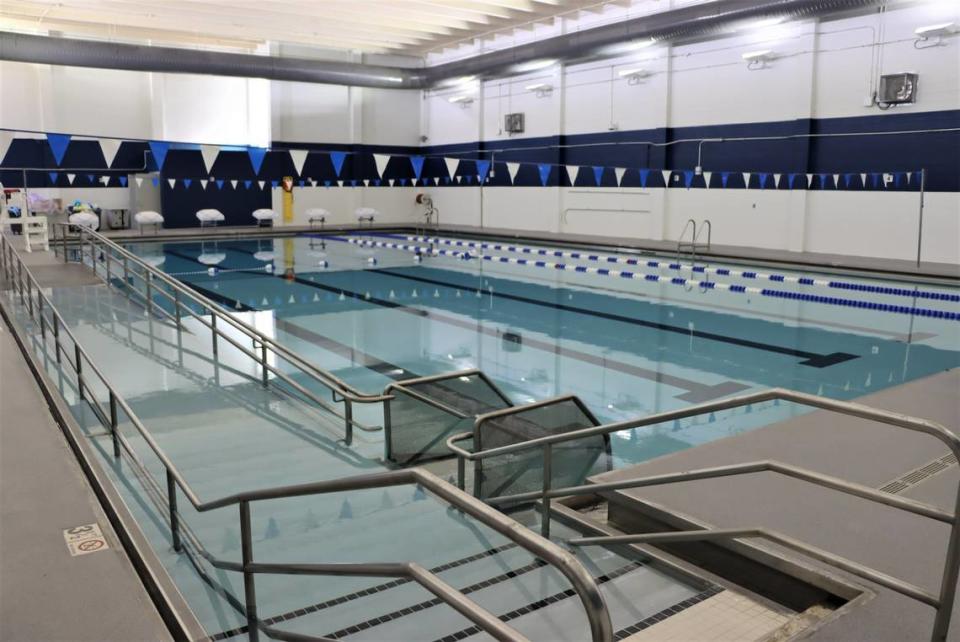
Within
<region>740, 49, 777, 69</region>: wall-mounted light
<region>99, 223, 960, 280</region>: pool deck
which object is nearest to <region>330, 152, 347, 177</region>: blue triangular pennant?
<region>99, 223, 960, 280</region>: pool deck

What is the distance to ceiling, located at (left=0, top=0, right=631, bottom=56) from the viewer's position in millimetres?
13922

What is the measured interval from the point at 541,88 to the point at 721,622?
16.3 meters

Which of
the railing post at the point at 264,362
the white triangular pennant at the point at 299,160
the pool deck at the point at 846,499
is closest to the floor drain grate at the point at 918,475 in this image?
the pool deck at the point at 846,499

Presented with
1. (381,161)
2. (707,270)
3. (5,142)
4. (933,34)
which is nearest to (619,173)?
(707,270)

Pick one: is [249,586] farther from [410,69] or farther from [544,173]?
[410,69]

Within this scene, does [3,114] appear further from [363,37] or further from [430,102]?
[430,102]

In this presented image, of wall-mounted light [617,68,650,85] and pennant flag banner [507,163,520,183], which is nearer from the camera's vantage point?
wall-mounted light [617,68,650,85]

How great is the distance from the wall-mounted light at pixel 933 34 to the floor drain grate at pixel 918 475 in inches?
371

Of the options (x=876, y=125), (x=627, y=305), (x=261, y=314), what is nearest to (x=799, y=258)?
(x=876, y=125)

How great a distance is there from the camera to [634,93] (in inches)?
614

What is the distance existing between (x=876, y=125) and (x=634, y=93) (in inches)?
193

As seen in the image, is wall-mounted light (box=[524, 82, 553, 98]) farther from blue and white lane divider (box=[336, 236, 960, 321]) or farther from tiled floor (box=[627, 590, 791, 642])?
tiled floor (box=[627, 590, 791, 642])

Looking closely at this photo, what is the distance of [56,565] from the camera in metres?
2.43

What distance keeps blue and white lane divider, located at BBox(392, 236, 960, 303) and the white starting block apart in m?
7.76
